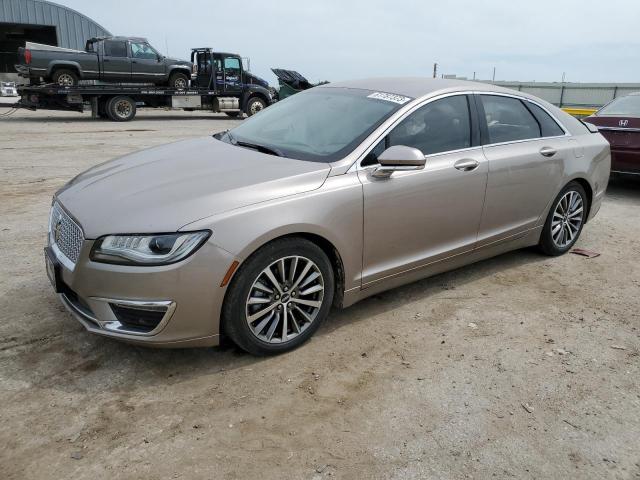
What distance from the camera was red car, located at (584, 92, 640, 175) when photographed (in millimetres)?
7129

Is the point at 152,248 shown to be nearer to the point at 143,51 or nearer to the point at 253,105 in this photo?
the point at 143,51

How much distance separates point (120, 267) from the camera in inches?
105

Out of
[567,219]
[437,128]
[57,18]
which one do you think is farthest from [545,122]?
[57,18]

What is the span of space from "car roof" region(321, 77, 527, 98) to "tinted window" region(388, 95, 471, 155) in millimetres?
109

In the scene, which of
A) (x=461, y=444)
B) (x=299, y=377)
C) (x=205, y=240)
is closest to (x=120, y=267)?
(x=205, y=240)

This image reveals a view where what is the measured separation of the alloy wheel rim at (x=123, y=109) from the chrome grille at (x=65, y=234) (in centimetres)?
1624

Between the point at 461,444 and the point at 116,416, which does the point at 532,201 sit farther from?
the point at 116,416

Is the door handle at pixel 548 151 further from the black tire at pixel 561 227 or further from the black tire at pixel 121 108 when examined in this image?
the black tire at pixel 121 108

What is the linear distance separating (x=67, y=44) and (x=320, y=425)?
3905 centimetres

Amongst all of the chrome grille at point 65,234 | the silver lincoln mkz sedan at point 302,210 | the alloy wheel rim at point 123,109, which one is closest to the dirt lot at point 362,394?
the silver lincoln mkz sedan at point 302,210

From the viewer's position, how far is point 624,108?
25.3 feet

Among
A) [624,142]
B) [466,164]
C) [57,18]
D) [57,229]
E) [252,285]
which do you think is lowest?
[252,285]

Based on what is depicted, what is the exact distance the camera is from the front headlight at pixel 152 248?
2.65 m

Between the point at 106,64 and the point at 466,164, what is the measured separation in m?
17.2
